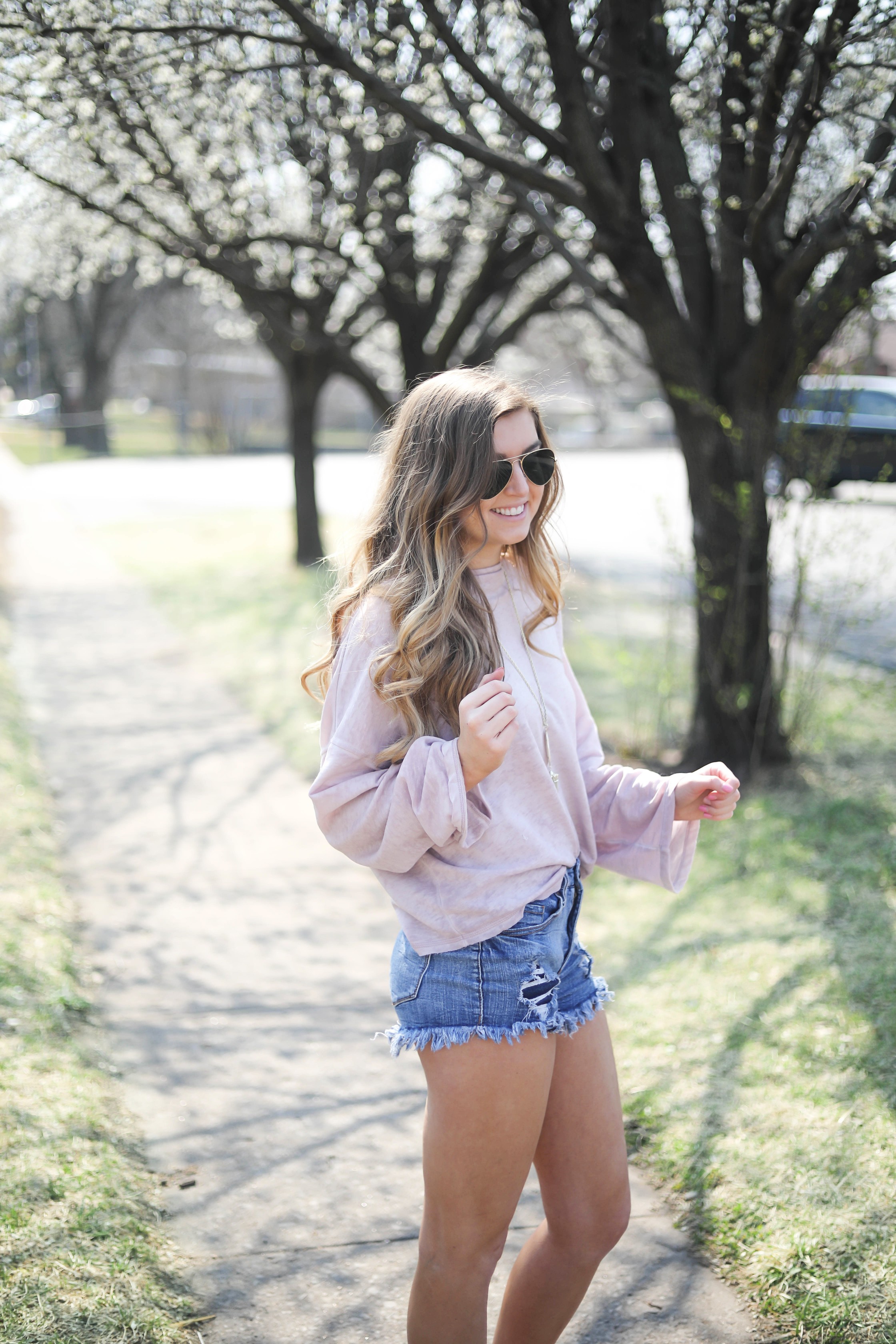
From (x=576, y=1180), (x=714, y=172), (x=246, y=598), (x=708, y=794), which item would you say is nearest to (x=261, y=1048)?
(x=576, y=1180)

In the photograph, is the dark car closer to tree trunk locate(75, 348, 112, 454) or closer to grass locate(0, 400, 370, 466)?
grass locate(0, 400, 370, 466)

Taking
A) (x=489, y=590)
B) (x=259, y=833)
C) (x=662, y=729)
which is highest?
(x=489, y=590)

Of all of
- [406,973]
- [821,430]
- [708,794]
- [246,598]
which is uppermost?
[821,430]

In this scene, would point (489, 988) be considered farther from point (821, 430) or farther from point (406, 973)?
point (821, 430)

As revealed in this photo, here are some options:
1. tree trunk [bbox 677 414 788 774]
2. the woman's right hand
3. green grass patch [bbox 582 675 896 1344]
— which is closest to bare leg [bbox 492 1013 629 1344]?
the woman's right hand

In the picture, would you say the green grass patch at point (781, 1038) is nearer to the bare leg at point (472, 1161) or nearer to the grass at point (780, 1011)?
the grass at point (780, 1011)

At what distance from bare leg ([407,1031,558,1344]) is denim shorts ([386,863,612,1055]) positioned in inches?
A: 1.0

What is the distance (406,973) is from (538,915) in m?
0.24

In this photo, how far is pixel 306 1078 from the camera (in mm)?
3471

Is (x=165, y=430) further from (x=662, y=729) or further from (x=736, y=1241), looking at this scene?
(x=736, y=1241)

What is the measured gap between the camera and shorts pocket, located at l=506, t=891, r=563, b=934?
1843 mm

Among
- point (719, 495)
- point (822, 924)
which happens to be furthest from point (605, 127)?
point (822, 924)

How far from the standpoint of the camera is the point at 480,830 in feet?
5.95

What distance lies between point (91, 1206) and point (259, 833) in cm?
312
